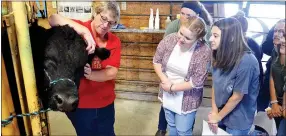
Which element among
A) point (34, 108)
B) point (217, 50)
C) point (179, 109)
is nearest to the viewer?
point (34, 108)

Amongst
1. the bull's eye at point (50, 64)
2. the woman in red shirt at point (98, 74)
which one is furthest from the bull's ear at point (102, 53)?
the bull's eye at point (50, 64)

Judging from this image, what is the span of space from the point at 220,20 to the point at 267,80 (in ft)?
0.71

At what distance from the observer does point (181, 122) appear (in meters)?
0.88

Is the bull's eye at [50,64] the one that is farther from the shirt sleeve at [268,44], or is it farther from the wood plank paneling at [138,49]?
the shirt sleeve at [268,44]

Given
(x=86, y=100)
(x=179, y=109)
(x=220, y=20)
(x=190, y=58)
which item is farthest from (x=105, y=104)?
(x=220, y=20)

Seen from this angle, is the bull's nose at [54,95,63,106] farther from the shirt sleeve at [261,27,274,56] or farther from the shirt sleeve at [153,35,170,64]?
the shirt sleeve at [261,27,274,56]

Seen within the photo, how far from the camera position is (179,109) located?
33.6 inches

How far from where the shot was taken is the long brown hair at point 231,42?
64cm

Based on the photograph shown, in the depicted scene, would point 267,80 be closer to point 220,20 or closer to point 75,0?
point 220,20

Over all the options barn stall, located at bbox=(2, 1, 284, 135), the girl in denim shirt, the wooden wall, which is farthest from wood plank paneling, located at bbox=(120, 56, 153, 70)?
the girl in denim shirt

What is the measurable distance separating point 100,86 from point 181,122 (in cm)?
33

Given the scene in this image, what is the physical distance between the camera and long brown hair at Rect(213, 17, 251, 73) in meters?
0.64

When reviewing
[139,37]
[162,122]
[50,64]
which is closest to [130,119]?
[162,122]

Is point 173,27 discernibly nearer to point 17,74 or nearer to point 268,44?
point 268,44
